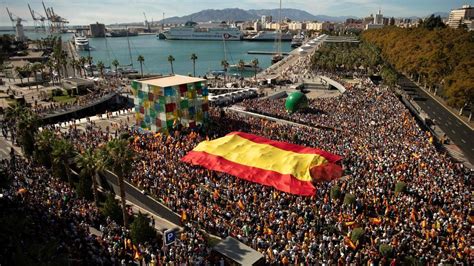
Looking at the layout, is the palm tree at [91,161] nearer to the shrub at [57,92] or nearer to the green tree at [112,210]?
the green tree at [112,210]

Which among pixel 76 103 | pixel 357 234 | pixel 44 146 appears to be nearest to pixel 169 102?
pixel 44 146

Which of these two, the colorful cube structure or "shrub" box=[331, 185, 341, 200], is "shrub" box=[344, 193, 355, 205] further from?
the colorful cube structure

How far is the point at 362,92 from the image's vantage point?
66.8m

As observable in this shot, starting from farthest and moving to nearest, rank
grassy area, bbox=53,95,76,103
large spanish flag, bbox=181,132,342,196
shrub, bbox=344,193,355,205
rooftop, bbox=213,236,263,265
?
grassy area, bbox=53,95,76,103
large spanish flag, bbox=181,132,342,196
shrub, bbox=344,193,355,205
rooftop, bbox=213,236,263,265

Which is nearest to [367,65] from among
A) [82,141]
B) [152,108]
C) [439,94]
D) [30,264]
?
[439,94]

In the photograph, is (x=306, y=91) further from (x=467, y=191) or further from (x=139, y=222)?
(x=139, y=222)

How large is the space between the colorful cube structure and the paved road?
36.1 meters

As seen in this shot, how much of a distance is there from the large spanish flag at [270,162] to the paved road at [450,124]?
76.1 feet

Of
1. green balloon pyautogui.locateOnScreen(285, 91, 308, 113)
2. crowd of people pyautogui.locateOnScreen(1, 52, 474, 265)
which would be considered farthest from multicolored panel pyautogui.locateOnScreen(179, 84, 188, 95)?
green balloon pyautogui.locateOnScreen(285, 91, 308, 113)

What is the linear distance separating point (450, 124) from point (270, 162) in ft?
133

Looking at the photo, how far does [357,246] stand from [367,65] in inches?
3548

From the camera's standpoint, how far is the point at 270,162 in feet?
116

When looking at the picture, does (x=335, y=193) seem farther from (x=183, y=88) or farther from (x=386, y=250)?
(x=183, y=88)

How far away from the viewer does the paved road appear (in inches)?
1940
